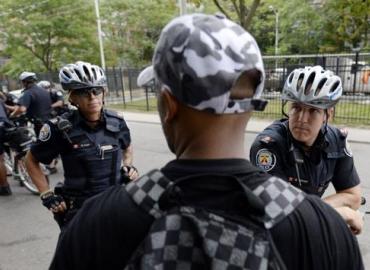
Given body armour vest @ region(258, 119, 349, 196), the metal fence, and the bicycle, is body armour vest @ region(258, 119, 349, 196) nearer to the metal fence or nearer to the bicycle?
the bicycle

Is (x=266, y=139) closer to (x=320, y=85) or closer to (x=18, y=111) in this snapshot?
(x=320, y=85)

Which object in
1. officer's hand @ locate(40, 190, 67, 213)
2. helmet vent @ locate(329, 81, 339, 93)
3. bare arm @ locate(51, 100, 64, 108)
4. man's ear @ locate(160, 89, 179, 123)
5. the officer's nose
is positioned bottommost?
bare arm @ locate(51, 100, 64, 108)

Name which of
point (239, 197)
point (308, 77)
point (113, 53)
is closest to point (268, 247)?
point (239, 197)

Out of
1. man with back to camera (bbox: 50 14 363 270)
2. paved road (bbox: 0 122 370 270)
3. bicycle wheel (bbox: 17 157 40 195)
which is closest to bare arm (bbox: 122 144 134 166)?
paved road (bbox: 0 122 370 270)

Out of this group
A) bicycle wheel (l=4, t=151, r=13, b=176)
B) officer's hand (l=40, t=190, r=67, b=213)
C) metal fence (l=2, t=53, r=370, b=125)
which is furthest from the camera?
metal fence (l=2, t=53, r=370, b=125)

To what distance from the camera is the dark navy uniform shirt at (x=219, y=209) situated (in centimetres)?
99

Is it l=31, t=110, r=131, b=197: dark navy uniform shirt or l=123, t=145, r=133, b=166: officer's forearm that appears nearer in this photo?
l=31, t=110, r=131, b=197: dark navy uniform shirt

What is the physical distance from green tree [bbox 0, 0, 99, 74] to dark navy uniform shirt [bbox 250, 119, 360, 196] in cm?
2076

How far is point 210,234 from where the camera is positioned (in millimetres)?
951

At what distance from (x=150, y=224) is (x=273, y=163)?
1402 millimetres

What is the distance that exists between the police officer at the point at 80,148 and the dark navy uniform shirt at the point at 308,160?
1.04 m

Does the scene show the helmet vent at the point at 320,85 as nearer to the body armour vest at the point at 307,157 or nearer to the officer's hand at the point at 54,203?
the body armour vest at the point at 307,157

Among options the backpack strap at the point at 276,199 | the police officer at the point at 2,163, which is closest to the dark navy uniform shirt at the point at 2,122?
the police officer at the point at 2,163

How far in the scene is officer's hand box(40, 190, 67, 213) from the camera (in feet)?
8.97
